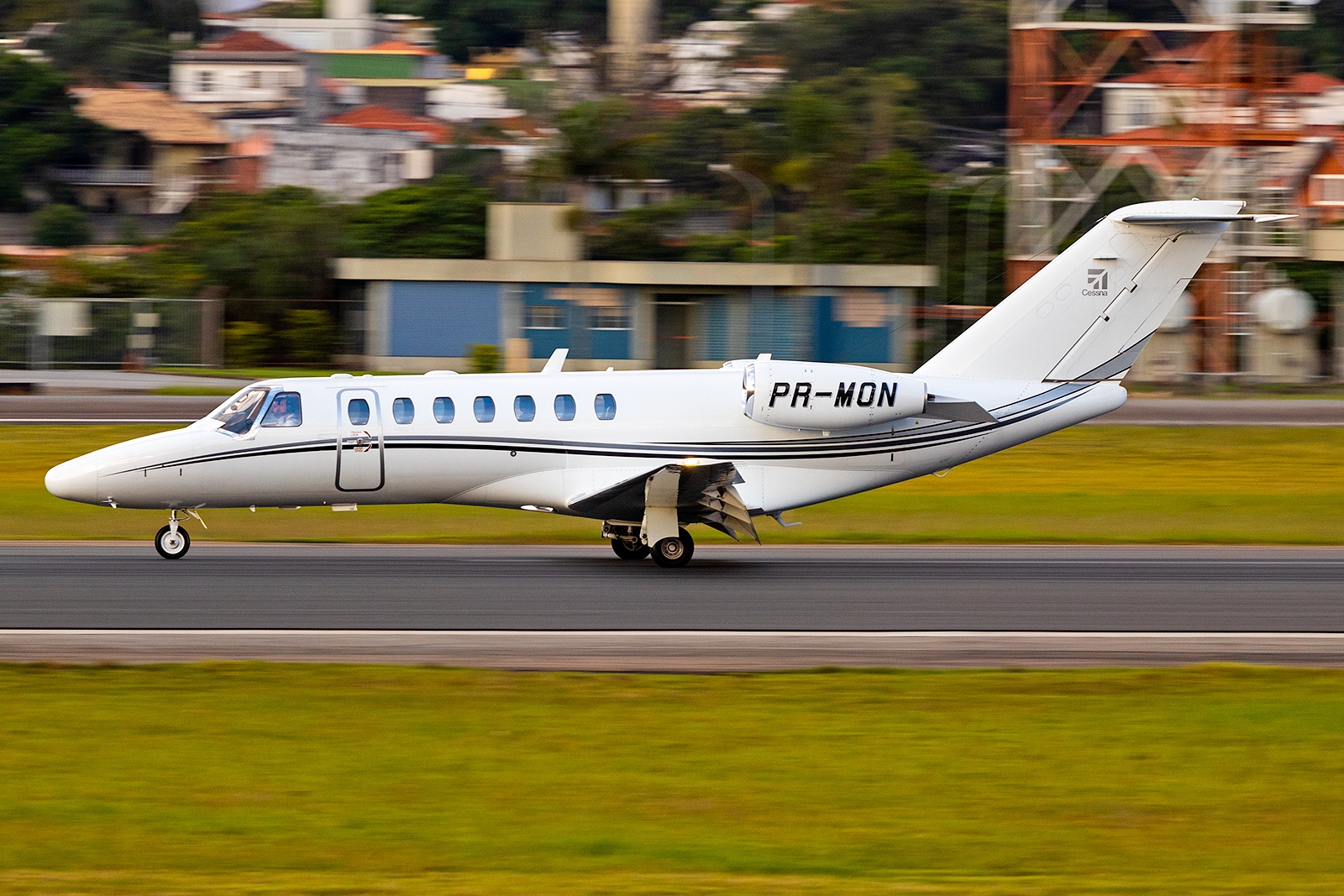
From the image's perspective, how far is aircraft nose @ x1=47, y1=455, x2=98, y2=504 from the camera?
18219 mm

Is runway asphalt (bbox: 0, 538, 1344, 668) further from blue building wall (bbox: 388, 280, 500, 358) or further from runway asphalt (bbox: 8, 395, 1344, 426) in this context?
blue building wall (bbox: 388, 280, 500, 358)

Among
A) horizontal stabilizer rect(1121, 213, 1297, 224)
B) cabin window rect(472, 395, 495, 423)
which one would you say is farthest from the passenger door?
horizontal stabilizer rect(1121, 213, 1297, 224)

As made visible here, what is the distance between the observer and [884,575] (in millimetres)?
18547

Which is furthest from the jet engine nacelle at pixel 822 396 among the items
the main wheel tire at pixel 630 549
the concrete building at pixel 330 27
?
the concrete building at pixel 330 27

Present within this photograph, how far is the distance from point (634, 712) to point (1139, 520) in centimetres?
1509

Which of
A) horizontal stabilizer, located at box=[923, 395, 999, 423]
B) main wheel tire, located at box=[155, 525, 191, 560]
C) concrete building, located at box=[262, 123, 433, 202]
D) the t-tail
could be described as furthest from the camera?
concrete building, located at box=[262, 123, 433, 202]

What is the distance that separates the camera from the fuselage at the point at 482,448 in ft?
60.5

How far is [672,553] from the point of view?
1891 cm

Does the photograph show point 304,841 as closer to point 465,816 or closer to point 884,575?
point 465,816

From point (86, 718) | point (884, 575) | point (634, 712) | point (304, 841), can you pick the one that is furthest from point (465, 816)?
point (884, 575)

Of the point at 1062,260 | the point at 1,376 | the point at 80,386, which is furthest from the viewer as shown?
the point at 1,376

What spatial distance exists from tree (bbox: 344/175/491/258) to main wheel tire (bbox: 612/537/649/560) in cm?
4172

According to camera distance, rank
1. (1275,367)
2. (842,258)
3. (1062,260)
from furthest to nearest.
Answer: (842,258) < (1275,367) < (1062,260)

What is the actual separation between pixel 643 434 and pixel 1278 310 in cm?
3704
